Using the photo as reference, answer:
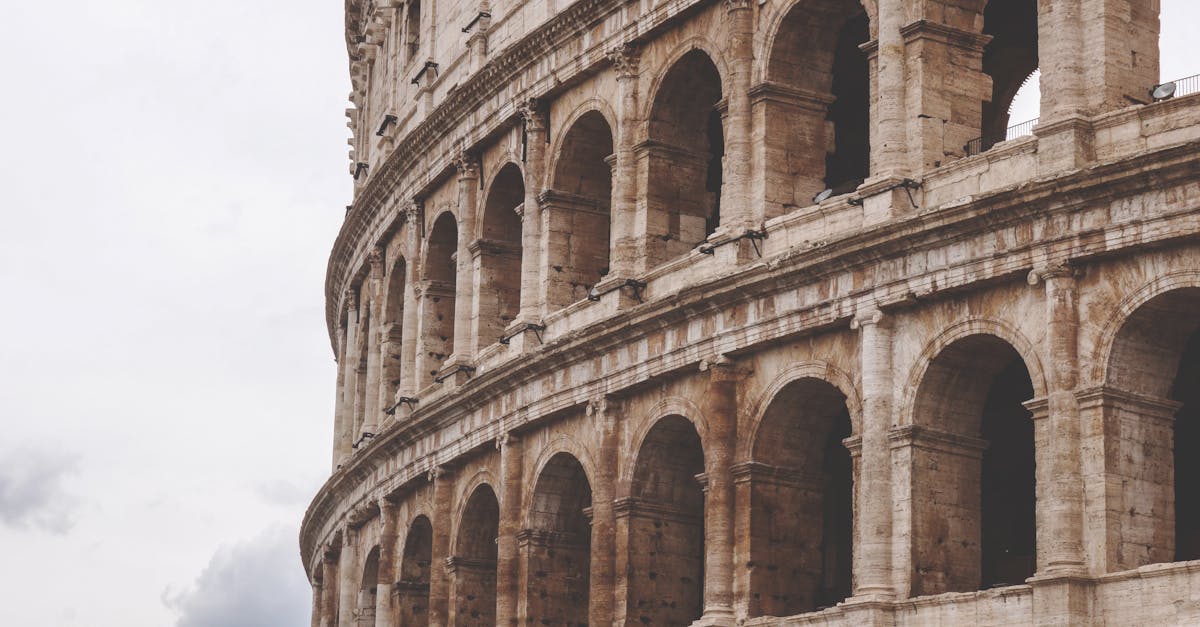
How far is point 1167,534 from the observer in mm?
25156

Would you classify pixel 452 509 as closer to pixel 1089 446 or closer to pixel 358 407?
pixel 358 407

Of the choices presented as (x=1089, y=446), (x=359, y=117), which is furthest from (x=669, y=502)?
(x=359, y=117)

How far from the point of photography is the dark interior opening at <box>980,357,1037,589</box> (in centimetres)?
3012

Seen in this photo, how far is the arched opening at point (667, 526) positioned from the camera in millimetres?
31578

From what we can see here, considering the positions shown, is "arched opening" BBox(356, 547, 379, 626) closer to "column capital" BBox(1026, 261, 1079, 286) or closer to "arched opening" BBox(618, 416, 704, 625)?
"arched opening" BBox(618, 416, 704, 625)

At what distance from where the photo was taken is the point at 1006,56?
33500 mm

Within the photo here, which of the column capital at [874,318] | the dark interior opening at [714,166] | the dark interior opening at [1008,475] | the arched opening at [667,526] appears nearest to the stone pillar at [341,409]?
the dark interior opening at [714,166]

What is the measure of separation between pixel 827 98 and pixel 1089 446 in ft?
24.9

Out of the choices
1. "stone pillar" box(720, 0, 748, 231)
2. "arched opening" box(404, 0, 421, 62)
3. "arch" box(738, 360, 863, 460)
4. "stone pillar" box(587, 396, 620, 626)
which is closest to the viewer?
"arch" box(738, 360, 863, 460)

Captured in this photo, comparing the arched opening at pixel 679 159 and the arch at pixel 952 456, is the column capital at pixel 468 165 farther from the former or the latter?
the arch at pixel 952 456

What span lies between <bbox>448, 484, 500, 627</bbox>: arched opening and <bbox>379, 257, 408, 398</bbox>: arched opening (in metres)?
6.15

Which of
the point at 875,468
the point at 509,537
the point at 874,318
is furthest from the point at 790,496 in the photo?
the point at 509,537

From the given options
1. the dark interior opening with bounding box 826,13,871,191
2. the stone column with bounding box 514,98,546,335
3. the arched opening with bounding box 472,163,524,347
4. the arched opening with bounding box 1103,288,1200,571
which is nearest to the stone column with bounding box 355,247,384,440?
the arched opening with bounding box 472,163,524,347

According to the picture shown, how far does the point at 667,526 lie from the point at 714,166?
5.87 meters
